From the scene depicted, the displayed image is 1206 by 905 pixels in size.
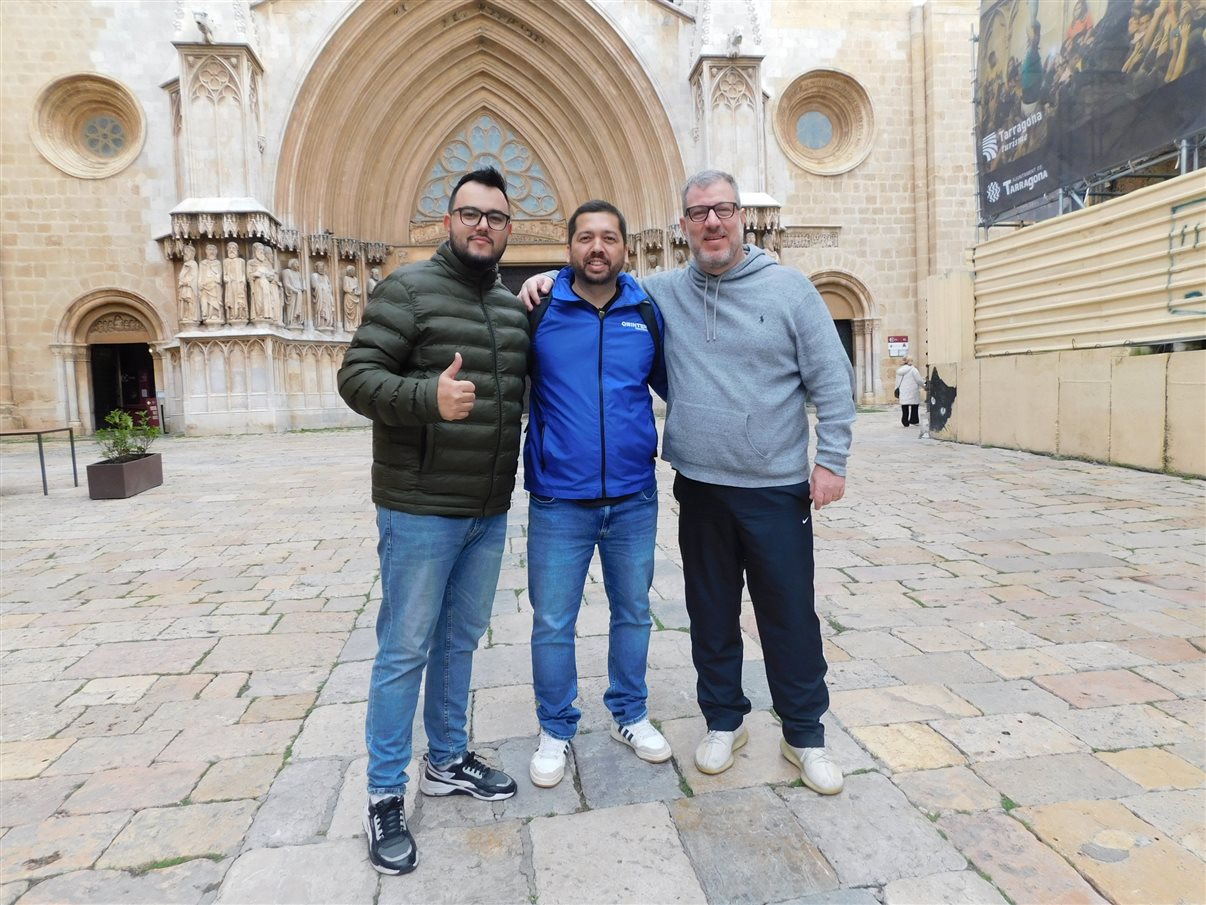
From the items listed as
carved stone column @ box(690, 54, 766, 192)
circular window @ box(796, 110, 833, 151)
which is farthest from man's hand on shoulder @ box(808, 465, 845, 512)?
circular window @ box(796, 110, 833, 151)

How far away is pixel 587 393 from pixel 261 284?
1623 cm

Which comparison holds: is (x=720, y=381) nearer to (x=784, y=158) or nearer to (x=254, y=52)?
(x=254, y=52)

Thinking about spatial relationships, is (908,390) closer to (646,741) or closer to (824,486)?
(824,486)

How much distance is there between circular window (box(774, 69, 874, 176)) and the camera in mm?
20109

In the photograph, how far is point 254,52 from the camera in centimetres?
1645

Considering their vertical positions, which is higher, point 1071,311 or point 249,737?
point 1071,311

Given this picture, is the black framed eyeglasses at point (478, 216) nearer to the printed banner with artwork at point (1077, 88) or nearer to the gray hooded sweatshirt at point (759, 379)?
Answer: the gray hooded sweatshirt at point (759, 379)

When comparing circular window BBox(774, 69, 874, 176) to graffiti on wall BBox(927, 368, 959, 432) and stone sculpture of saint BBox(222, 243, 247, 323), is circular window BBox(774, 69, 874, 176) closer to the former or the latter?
graffiti on wall BBox(927, 368, 959, 432)

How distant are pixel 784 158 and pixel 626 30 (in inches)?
210

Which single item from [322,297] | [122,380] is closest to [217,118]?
[322,297]

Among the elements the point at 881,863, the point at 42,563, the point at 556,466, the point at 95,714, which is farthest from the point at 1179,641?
the point at 42,563

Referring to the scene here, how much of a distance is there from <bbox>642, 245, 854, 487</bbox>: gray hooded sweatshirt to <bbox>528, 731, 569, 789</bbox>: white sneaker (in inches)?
41.9

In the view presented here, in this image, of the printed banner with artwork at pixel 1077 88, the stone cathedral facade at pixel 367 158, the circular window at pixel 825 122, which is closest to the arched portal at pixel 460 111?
the stone cathedral facade at pixel 367 158

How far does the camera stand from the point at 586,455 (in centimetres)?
249
